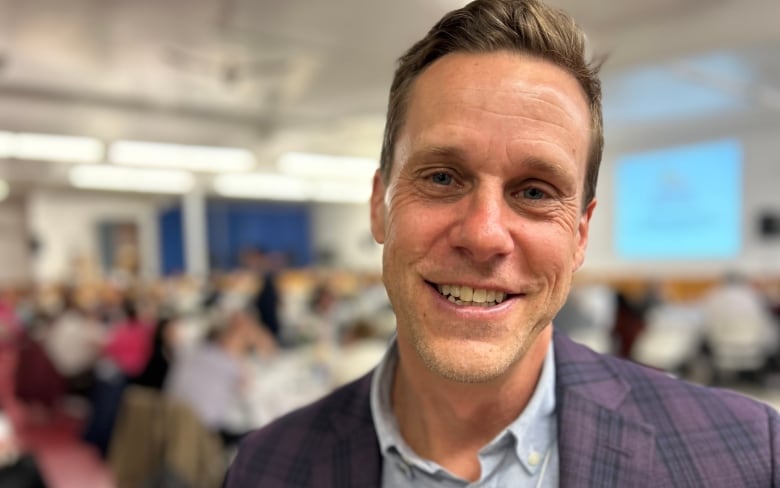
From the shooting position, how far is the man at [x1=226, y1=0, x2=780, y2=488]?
0.76 m

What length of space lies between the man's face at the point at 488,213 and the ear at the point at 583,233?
0.16ft

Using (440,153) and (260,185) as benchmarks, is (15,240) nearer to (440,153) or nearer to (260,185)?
(260,185)

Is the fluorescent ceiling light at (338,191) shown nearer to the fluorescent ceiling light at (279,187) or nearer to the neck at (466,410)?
the fluorescent ceiling light at (279,187)

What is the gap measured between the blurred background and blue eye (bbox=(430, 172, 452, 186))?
0.91 ft

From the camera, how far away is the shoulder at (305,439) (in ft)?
3.13

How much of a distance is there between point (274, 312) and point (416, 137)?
5.54 m

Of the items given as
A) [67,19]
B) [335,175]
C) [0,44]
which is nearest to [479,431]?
[67,19]

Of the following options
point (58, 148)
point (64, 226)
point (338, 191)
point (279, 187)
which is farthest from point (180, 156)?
point (338, 191)

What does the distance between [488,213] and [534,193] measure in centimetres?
9

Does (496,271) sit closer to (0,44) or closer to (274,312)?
(0,44)

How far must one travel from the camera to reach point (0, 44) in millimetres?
3996

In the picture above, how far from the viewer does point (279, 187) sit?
10.1 m

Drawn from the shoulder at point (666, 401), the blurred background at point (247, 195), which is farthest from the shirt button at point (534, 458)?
the blurred background at point (247, 195)

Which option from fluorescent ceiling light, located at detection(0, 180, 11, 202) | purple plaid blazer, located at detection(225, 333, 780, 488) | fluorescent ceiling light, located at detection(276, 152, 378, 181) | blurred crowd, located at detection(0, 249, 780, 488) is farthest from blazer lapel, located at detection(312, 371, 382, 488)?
fluorescent ceiling light, located at detection(0, 180, 11, 202)
